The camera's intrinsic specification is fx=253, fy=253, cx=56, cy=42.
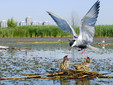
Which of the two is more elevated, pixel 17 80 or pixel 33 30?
pixel 33 30

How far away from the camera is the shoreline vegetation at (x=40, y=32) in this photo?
40.8 m

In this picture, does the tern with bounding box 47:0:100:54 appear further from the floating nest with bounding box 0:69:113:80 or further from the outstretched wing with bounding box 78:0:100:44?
the floating nest with bounding box 0:69:113:80

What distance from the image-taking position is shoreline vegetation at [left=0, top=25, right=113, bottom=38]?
4075 centimetres

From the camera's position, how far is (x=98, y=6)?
10508 mm

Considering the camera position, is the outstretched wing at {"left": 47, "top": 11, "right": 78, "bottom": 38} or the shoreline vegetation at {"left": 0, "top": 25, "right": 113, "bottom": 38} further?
the shoreline vegetation at {"left": 0, "top": 25, "right": 113, "bottom": 38}

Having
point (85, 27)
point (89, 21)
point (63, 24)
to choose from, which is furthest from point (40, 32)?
point (89, 21)

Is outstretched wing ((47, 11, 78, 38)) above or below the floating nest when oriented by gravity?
above

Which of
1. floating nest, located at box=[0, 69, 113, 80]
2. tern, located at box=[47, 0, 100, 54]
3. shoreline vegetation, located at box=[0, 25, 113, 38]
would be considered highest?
shoreline vegetation, located at box=[0, 25, 113, 38]

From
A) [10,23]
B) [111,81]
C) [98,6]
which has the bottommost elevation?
[111,81]

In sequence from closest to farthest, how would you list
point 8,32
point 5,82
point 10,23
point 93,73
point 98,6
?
point 5,82 < point 93,73 < point 98,6 < point 8,32 < point 10,23

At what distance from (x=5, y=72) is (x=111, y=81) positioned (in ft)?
14.9

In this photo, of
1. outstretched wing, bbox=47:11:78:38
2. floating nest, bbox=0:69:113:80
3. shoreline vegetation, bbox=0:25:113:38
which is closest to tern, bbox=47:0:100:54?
outstretched wing, bbox=47:11:78:38

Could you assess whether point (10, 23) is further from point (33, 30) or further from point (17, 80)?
point (17, 80)

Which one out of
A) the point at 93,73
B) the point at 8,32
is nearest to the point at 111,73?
the point at 93,73
